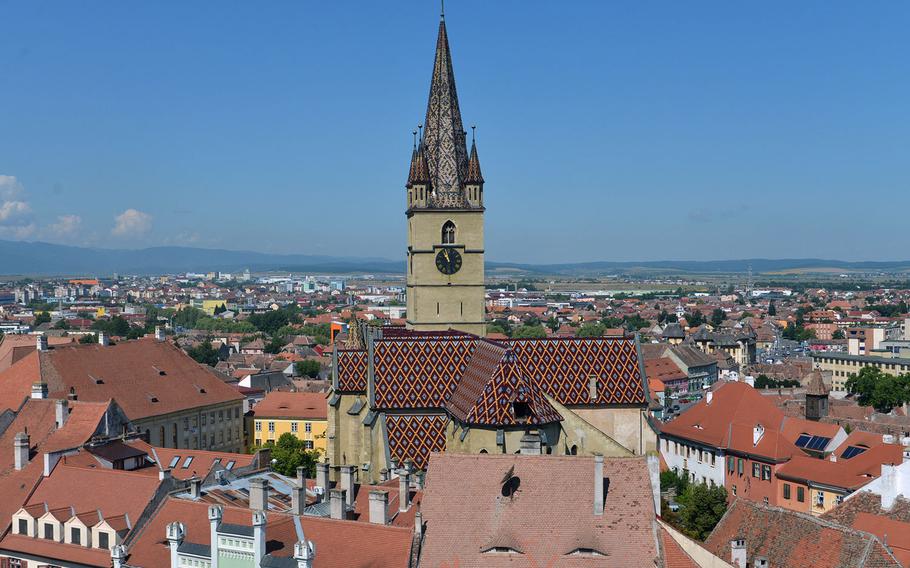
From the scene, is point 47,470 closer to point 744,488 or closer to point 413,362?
point 413,362

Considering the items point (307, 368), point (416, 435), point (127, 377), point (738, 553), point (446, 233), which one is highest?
point (446, 233)

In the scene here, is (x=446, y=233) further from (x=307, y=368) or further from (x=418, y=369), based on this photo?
(x=307, y=368)

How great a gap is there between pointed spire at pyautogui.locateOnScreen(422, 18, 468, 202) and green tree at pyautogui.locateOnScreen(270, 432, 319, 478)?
1959 cm

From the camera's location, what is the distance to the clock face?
66.4m

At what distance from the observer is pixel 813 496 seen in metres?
63.6

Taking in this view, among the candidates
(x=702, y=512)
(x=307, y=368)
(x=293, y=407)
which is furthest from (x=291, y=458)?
(x=307, y=368)

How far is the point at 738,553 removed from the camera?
3947 centimetres

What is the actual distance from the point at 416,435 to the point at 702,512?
1643 centimetres

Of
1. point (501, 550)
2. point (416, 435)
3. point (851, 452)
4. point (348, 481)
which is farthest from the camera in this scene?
point (851, 452)

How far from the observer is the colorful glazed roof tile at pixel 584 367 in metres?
55.0

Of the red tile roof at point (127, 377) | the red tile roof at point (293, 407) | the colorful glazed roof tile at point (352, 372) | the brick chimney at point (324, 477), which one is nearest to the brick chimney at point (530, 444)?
the brick chimney at point (324, 477)

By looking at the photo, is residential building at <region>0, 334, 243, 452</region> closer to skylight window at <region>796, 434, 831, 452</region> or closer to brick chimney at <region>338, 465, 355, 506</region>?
brick chimney at <region>338, 465, 355, 506</region>

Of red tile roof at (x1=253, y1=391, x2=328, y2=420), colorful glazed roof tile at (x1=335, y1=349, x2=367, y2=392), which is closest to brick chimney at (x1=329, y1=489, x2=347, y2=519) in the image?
colorful glazed roof tile at (x1=335, y1=349, x2=367, y2=392)

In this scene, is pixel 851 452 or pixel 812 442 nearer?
pixel 851 452
